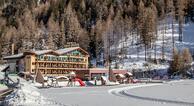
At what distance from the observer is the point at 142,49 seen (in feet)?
348

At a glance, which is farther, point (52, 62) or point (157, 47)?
point (157, 47)

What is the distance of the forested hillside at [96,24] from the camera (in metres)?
107

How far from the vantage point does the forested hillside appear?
352ft

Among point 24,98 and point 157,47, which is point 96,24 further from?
point 24,98

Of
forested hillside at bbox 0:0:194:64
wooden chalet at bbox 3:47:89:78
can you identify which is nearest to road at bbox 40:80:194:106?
wooden chalet at bbox 3:47:89:78

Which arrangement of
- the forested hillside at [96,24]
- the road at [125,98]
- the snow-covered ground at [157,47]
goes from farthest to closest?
1. the forested hillside at [96,24]
2. the snow-covered ground at [157,47]
3. the road at [125,98]

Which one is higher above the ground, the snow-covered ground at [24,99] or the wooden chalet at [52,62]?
the wooden chalet at [52,62]

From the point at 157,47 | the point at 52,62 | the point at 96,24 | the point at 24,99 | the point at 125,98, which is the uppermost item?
the point at 96,24

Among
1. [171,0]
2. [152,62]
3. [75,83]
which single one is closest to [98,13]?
[171,0]

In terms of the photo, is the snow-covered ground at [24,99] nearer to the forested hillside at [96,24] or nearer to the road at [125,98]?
the road at [125,98]

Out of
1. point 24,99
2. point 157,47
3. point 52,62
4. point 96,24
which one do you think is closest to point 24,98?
point 24,99

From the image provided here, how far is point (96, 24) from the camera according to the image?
119688 millimetres

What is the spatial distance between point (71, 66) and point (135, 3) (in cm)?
5906

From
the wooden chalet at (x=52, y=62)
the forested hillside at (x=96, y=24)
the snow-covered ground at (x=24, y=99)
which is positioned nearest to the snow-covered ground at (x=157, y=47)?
the forested hillside at (x=96, y=24)
